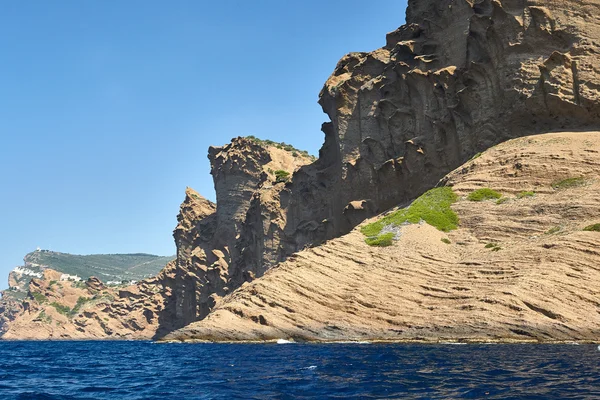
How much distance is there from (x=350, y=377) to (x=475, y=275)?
26981 mm

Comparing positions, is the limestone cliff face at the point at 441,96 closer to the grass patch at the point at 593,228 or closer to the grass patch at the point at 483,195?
the grass patch at the point at 483,195

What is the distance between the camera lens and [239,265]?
12012 centimetres

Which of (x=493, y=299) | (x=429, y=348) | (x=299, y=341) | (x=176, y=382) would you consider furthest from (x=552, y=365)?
(x=299, y=341)

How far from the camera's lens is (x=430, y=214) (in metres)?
62.1

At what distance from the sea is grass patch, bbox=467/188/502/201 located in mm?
23374

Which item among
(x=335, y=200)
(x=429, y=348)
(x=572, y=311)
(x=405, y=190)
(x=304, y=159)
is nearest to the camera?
(x=429, y=348)

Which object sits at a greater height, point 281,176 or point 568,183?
point 281,176

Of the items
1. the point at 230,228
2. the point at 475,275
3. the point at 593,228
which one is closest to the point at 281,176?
the point at 230,228

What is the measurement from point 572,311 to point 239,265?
8146 cm

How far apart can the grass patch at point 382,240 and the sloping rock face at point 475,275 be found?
25.9 inches

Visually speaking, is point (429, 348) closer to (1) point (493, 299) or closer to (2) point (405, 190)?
(1) point (493, 299)

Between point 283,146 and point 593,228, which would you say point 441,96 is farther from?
point 283,146

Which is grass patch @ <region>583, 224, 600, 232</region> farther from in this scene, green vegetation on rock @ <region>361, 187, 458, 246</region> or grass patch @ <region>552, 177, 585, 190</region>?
green vegetation on rock @ <region>361, 187, 458, 246</region>

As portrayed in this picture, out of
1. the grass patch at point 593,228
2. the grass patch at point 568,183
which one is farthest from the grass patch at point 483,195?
the grass patch at point 593,228
